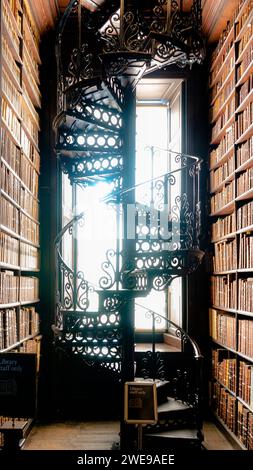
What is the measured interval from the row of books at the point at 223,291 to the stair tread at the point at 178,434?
1137mm

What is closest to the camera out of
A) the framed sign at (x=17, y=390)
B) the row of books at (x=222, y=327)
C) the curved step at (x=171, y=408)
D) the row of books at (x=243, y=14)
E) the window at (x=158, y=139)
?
the framed sign at (x=17, y=390)

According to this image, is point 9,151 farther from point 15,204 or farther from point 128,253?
point 128,253

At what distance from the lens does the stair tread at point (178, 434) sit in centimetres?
483

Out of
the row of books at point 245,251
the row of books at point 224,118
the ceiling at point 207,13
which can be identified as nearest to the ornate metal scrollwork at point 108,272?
the row of books at point 245,251

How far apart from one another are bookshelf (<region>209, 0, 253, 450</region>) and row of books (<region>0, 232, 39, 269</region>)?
1.88m

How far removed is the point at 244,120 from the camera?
16.3 feet

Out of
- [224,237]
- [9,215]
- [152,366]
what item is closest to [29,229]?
[9,215]

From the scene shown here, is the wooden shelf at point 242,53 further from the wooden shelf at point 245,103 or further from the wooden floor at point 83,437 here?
the wooden floor at point 83,437

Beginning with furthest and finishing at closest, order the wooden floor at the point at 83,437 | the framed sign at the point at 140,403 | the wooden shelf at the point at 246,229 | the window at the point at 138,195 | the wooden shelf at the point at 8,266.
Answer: the window at the point at 138,195 < the wooden floor at the point at 83,437 < the wooden shelf at the point at 246,229 < the wooden shelf at the point at 8,266 < the framed sign at the point at 140,403

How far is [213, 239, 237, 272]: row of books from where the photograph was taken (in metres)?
5.28

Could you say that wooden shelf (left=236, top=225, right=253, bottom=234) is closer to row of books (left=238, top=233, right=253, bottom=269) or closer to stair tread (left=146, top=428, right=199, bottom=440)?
row of books (left=238, top=233, right=253, bottom=269)

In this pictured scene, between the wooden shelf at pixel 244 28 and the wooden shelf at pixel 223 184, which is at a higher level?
the wooden shelf at pixel 244 28

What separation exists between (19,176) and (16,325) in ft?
4.18
